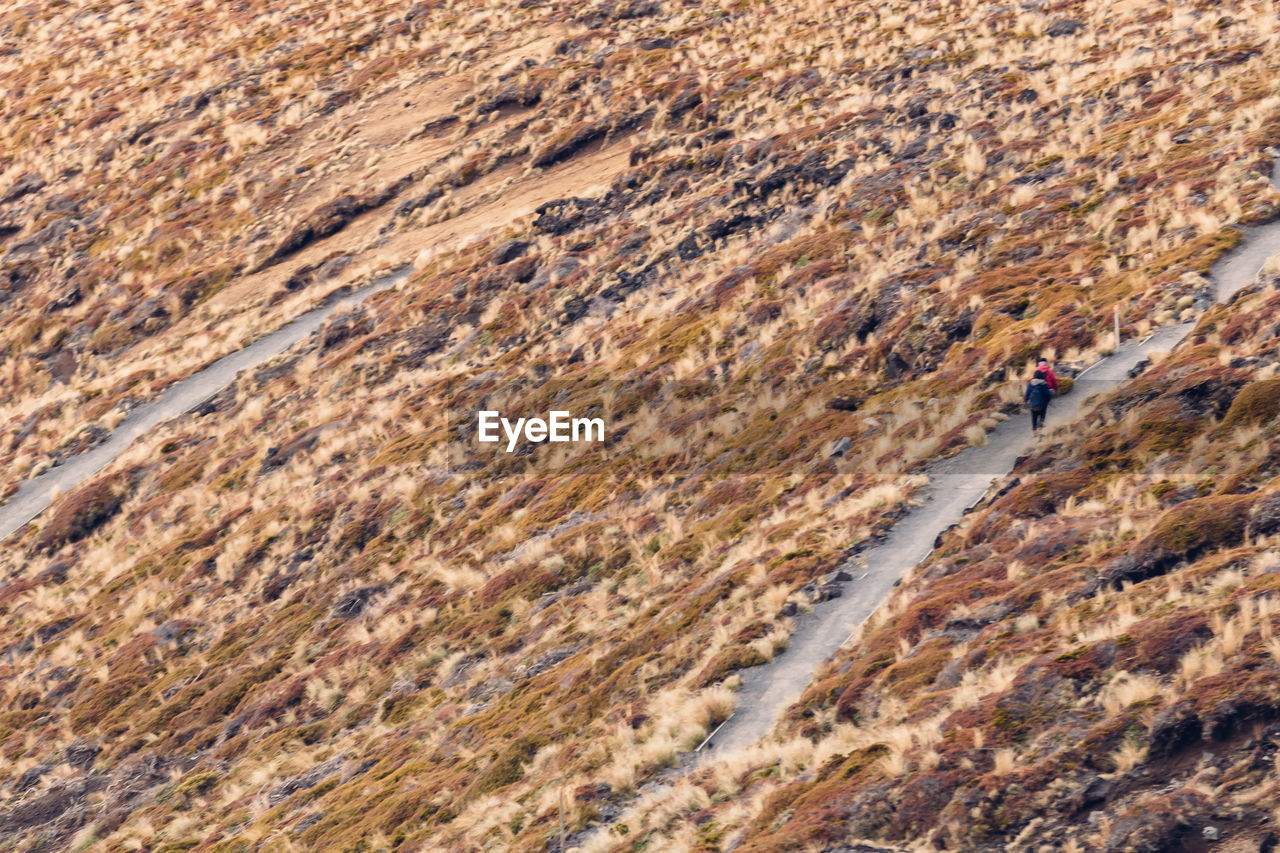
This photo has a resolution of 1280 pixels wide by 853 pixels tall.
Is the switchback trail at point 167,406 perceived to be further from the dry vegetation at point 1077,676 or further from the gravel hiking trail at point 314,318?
the dry vegetation at point 1077,676

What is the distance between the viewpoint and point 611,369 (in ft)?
105

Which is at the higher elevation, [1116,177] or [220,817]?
[1116,177]

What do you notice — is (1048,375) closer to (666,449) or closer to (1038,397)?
(1038,397)

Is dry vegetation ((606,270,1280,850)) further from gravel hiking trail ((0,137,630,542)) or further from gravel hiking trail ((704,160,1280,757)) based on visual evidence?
gravel hiking trail ((0,137,630,542))

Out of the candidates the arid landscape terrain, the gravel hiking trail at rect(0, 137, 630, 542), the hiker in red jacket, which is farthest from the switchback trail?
the hiker in red jacket

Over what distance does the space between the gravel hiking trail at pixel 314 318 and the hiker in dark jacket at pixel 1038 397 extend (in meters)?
24.9

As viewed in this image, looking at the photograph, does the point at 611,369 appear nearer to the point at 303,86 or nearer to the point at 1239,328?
the point at 1239,328

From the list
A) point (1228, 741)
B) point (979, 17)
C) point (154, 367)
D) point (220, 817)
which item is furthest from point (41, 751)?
point (979, 17)

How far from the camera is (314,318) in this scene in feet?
147

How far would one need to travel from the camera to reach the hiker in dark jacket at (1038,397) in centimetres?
2070

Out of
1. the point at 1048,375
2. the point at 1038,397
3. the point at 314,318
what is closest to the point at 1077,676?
the point at 1038,397

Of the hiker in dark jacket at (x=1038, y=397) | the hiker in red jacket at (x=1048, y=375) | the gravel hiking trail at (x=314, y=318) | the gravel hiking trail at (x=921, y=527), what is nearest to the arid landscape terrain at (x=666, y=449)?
the gravel hiking trail at (x=921, y=527)

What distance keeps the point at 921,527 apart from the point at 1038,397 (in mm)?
3023

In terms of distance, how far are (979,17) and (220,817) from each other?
37440 millimetres
